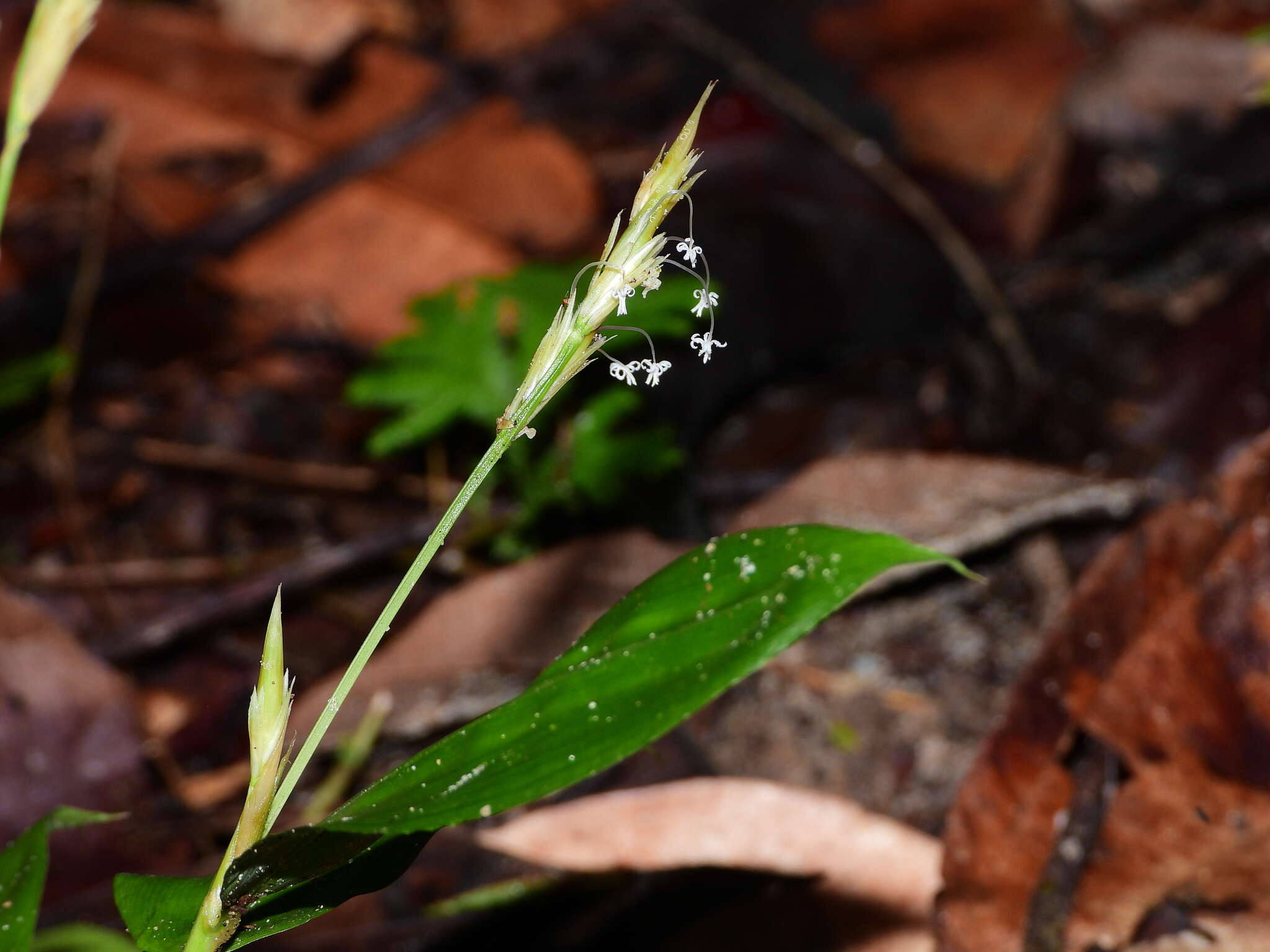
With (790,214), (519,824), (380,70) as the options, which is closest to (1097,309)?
(790,214)

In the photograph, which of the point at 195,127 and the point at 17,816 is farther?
the point at 195,127

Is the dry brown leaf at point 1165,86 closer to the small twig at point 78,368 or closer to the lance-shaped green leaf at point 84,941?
the small twig at point 78,368

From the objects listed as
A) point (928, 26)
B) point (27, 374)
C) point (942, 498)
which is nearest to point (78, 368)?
point (27, 374)

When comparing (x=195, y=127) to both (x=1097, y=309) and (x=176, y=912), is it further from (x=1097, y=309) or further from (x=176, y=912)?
(x=176, y=912)

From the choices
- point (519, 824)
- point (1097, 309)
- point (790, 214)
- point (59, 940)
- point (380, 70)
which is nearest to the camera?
point (59, 940)

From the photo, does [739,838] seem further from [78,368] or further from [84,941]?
[78,368]

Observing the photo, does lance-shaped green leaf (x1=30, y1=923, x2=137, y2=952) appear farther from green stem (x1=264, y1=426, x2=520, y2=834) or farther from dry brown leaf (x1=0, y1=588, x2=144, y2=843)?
green stem (x1=264, y1=426, x2=520, y2=834)
